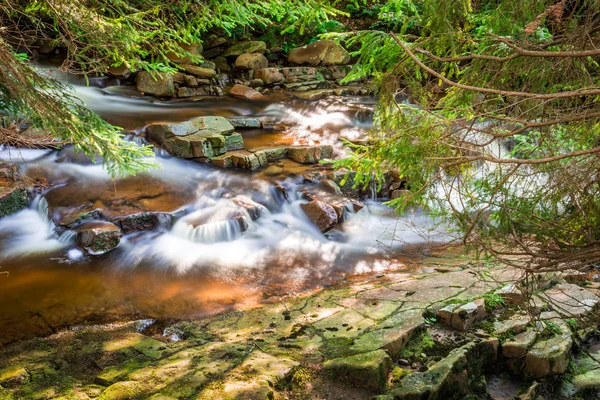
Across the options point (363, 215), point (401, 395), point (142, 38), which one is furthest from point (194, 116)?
point (401, 395)

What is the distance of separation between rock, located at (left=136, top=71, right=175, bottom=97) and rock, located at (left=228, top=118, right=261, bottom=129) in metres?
3.32

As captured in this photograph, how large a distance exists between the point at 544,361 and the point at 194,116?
39.6 feet

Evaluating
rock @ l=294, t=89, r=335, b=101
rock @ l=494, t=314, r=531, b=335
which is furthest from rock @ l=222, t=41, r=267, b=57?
rock @ l=494, t=314, r=531, b=335

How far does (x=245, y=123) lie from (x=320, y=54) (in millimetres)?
7690

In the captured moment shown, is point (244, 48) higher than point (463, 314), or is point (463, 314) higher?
point (244, 48)

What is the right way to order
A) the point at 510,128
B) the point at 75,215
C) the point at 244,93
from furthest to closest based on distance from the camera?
the point at 244,93 < the point at 75,215 < the point at 510,128

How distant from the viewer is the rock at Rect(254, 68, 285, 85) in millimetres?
18391

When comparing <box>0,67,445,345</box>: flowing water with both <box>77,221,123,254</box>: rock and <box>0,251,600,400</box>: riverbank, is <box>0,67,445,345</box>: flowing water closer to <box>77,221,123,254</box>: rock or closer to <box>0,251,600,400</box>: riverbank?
<box>77,221,123,254</box>: rock

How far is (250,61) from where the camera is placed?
1905 cm

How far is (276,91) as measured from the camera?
714 inches

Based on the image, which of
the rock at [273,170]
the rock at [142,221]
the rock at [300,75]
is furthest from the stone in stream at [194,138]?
the rock at [300,75]

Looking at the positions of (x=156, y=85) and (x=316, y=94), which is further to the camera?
(x=316, y=94)

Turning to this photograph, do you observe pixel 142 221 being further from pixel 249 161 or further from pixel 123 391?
pixel 123 391

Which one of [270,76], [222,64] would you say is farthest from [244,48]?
[270,76]
